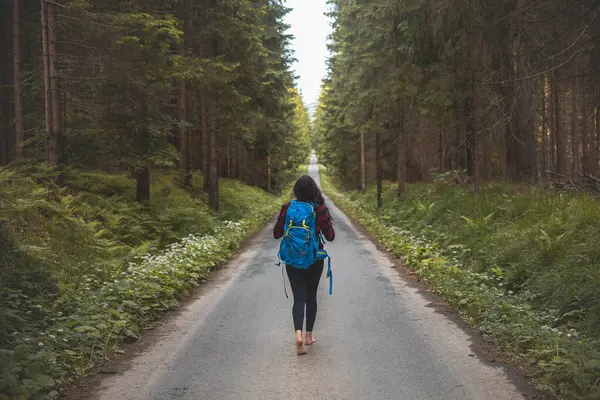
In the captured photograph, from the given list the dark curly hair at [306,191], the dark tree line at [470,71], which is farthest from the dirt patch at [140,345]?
the dark tree line at [470,71]

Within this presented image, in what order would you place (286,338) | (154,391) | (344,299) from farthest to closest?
(344,299) → (286,338) → (154,391)

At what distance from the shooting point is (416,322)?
693cm

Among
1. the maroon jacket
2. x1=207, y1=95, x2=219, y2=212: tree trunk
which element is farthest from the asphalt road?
x1=207, y1=95, x2=219, y2=212: tree trunk

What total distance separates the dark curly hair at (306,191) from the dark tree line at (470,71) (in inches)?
175

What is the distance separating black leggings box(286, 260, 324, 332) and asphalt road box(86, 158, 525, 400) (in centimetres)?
40

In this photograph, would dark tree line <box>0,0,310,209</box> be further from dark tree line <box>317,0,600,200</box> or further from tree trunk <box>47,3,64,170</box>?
dark tree line <box>317,0,600,200</box>

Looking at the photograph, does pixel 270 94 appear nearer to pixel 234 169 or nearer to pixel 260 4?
pixel 260 4

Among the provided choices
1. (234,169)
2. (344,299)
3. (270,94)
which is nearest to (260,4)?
(270,94)

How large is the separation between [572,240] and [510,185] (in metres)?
6.00

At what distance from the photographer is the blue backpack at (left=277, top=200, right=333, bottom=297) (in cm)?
569

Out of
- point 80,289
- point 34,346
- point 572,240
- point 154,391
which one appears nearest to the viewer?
point 154,391

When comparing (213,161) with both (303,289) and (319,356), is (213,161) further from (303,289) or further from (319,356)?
(319,356)

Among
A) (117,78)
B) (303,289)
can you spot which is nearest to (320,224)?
(303,289)

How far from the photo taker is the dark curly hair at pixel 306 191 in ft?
19.2
